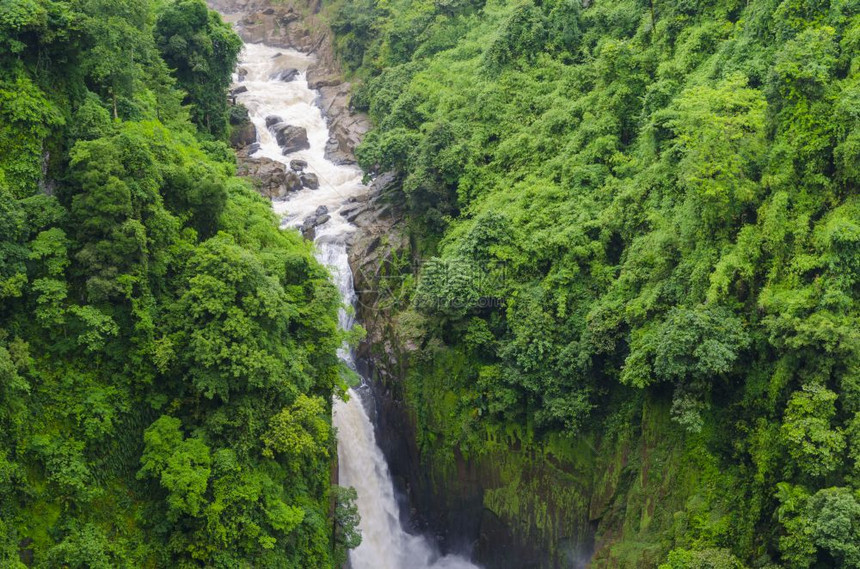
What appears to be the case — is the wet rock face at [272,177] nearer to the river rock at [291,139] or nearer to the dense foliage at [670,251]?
the river rock at [291,139]

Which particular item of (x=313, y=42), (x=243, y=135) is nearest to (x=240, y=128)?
(x=243, y=135)

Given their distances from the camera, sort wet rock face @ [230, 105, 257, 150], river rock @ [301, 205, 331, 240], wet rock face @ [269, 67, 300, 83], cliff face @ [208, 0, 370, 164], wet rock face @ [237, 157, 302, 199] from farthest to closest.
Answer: wet rock face @ [269, 67, 300, 83]
cliff face @ [208, 0, 370, 164]
wet rock face @ [230, 105, 257, 150]
wet rock face @ [237, 157, 302, 199]
river rock @ [301, 205, 331, 240]

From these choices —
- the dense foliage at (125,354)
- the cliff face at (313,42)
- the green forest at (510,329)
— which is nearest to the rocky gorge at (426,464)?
the green forest at (510,329)

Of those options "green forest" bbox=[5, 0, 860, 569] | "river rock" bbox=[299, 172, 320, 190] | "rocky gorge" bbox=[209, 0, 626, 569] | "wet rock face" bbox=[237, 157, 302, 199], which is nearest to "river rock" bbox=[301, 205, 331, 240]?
"rocky gorge" bbox=[209, 0, 626, 569]

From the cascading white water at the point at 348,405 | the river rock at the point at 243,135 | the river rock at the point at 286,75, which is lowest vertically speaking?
the cascading white water at the point at 348,405

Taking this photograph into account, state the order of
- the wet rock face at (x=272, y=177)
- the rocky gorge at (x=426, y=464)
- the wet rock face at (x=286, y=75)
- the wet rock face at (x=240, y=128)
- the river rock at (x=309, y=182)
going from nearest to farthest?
the rocky gorge at (x=426, y=464), the wet rock face at (x=272, y=177), the river rock at (x=309, y=182), the wet rock face at (x=240, y=128), the wet rock face at (x=286, y=75)

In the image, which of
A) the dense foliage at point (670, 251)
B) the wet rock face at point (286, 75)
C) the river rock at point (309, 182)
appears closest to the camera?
the dense foliage at point (670, 251)

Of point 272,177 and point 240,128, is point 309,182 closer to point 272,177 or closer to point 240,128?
point 272,177

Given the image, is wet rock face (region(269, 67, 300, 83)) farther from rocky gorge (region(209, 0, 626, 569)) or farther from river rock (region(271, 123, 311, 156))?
rocky gorge (region(209, 0, 626, 569))

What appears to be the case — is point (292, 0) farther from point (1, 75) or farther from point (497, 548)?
point (497, 548)
